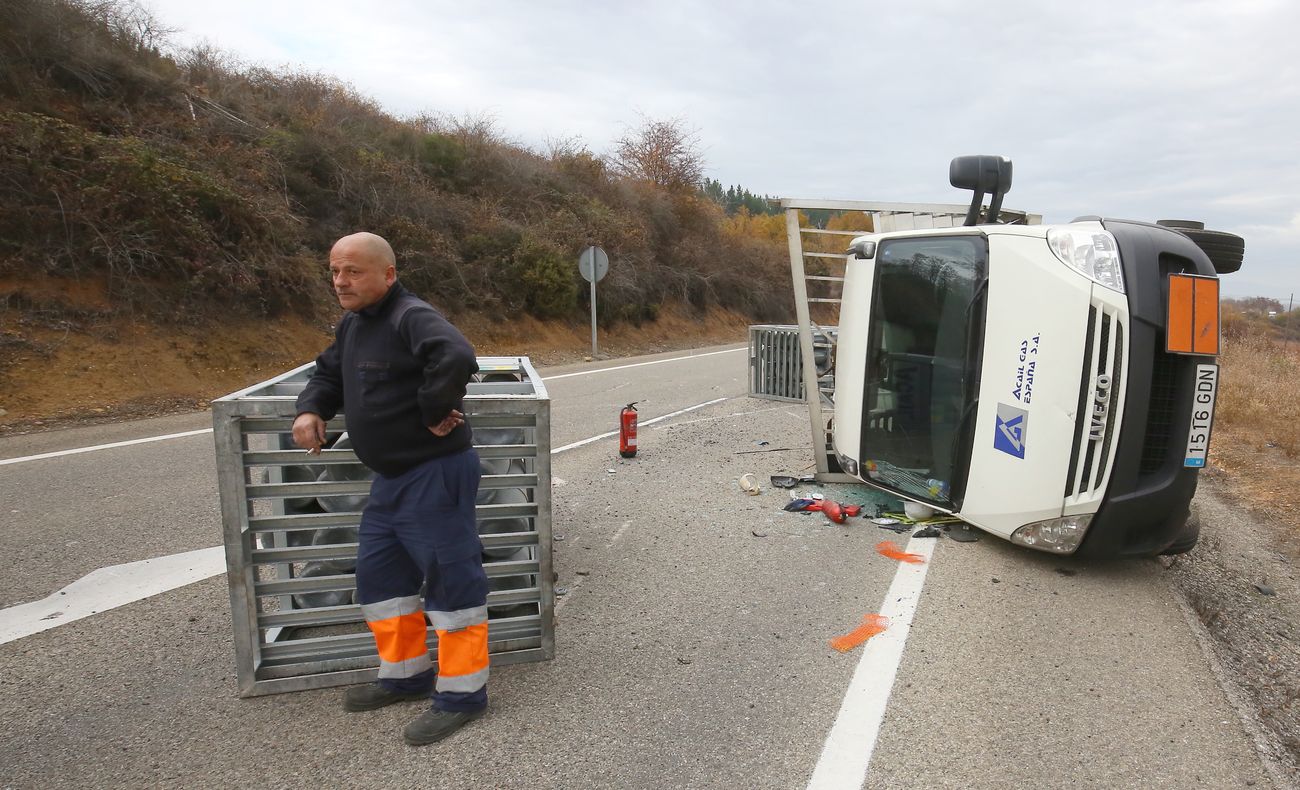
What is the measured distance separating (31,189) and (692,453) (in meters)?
10.3

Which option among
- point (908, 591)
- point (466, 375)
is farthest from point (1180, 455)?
point (466, 375)

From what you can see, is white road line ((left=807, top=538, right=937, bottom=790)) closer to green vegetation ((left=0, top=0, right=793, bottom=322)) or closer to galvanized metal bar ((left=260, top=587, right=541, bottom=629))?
galvanized metal bar ((left=260, top=587, right=541, bottom=629))

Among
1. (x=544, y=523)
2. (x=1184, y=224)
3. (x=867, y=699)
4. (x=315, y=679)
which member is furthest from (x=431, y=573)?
(x=1184, y=224)

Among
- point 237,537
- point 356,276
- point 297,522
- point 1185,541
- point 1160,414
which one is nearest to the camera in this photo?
point 356,276

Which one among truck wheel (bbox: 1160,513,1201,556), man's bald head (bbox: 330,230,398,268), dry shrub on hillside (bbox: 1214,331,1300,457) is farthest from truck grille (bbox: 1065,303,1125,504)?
dry shrub on hillside (bbox: 1214,331,1300,457)

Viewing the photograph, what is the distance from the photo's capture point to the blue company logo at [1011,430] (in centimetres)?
429

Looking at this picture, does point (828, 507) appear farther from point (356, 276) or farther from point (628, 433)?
point (356, 276)

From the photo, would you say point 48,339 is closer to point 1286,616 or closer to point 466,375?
point 466,375

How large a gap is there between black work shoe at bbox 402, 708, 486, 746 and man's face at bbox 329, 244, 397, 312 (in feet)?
5.14

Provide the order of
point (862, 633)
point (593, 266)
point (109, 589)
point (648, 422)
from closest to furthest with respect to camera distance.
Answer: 1. point (862, 633)
2. point (109, 589)
3. point (648, 422)
4. point (593, 266)

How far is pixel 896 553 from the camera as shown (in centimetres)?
464

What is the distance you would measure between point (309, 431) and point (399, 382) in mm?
397

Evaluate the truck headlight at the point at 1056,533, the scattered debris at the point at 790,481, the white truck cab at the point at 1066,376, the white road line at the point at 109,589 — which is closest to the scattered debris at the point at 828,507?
the scattered debris at the point at 790,481

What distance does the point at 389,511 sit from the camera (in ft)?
8.98
